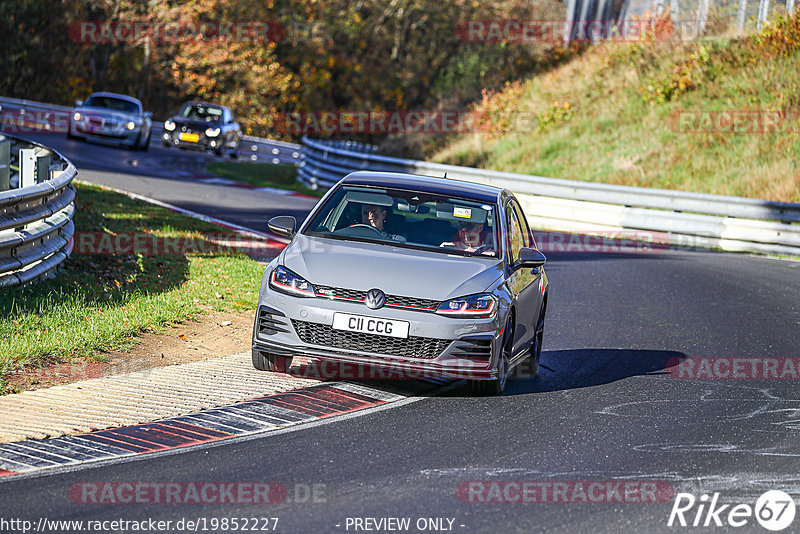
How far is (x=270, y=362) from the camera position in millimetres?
8875

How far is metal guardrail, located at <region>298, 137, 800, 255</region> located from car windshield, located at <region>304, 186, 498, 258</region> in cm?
1367

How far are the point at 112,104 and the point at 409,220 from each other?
Answer: 84.2ft

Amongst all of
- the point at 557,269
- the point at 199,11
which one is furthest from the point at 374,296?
the point at 199,11

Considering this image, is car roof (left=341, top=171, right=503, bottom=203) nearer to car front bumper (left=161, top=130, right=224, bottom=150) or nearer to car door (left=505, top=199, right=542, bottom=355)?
car door (left=505, top=199, right=542, bottom=355)

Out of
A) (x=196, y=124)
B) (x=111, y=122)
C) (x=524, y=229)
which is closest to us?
(x=524, y=229)

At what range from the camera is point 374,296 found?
8141 millimetres

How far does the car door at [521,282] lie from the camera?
29.7ft
